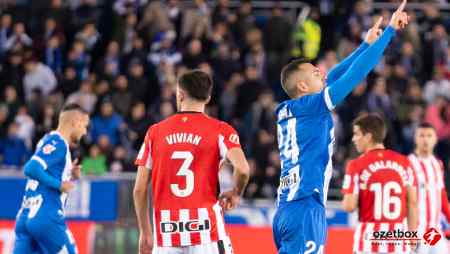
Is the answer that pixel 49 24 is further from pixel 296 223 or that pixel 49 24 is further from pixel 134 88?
pixel 296 223

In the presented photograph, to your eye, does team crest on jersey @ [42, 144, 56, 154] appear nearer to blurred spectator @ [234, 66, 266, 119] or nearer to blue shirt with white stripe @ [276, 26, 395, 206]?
blue shirt with white stripe @ [276, 26, 395, 206]

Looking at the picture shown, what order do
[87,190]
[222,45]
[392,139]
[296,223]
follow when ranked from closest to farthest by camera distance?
1. [296,223]
2. [87,190]
3. [392,139]
4. [222,45]

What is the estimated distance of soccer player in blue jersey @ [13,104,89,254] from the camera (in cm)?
1170

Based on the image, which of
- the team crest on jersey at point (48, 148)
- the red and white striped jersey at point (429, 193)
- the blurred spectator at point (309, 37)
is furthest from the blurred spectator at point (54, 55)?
the team crest on jersey at point (48, 148)

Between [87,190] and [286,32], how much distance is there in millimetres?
5208

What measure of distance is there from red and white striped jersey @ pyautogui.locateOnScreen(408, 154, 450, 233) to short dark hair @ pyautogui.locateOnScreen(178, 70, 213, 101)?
15.6 ft

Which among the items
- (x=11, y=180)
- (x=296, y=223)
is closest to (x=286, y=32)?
(x=11, y=180)

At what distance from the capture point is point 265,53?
22.0 m

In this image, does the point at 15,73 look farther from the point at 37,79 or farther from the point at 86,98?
the point at 86,98

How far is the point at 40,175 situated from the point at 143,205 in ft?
7.12

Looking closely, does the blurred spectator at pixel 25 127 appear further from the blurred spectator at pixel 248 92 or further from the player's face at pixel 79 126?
the player's face at pixel 79 126

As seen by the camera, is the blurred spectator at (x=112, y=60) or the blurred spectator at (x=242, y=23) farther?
the blurred spectator at (x=242, y=23)

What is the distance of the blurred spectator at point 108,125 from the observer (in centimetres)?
2053

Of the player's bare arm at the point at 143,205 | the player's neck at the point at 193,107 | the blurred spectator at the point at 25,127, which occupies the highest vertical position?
the blurred spectator at the point at 25,127
